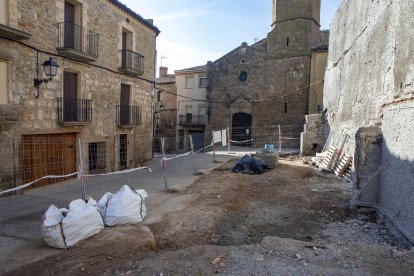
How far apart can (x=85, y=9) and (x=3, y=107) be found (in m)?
4.61

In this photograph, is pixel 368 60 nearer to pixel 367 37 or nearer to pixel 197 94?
pixel 367 37

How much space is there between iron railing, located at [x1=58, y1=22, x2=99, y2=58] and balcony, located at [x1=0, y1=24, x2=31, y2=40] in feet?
5.01

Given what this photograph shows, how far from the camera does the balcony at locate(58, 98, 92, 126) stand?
9.37m

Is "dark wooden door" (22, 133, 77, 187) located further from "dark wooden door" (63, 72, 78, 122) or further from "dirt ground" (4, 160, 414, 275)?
"dirt ground" (4, 160, 414, 275)

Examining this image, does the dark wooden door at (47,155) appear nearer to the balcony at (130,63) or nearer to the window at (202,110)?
the balcony at (130,63)

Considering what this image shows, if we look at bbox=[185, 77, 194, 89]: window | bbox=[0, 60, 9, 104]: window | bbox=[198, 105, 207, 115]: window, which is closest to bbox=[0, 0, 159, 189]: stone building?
bbox=[0, 60, 9, 104]: window

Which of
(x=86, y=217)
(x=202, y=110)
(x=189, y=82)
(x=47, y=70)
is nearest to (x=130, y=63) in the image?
(x=47, y=70)

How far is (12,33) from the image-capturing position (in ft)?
24.3

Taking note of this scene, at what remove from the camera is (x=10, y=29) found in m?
7.30

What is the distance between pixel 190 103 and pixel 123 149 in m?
13.9

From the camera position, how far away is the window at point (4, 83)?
24.7 feet

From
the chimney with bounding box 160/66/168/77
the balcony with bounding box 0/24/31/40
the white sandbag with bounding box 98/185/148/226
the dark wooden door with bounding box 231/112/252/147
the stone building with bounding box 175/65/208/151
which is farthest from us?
the chimney with bounding box 160/66/168/77

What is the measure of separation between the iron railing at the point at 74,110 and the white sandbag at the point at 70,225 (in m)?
5.86

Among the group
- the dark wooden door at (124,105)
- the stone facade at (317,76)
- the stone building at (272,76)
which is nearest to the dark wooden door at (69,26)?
the dark wooden door at (124,105)
